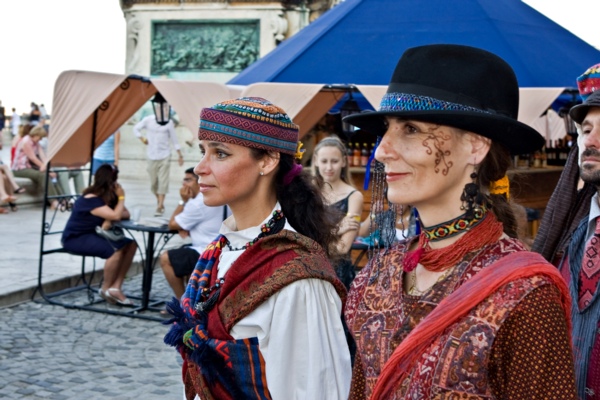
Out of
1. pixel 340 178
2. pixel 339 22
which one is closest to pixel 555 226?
pixel 340 178

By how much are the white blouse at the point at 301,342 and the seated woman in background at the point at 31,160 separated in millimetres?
13304

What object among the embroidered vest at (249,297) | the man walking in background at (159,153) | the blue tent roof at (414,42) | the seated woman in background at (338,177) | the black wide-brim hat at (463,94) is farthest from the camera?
the man walking in background at (159,153)

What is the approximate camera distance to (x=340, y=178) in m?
7.49

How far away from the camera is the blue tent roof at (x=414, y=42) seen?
9797 mm

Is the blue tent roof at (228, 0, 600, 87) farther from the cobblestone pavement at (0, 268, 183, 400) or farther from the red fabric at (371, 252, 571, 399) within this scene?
the red fabric at (371, 252, 571, 399)

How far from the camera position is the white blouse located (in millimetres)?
2570

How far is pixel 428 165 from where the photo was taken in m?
1.95

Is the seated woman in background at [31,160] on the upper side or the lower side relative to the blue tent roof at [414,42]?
lower

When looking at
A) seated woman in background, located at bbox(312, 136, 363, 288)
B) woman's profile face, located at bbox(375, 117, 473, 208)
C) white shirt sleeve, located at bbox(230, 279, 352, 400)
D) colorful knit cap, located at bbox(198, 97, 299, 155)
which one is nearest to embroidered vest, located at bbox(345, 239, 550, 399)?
woman's profile face, located at bbox(375, 117, 473, 208)

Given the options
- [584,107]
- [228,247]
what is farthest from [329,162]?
[584,107]

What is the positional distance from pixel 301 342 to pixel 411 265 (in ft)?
2.35

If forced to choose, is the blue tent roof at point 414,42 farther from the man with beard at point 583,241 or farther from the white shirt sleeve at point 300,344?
the white shirt sleeve at point 300,344

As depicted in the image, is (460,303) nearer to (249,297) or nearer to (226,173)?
(249,297)

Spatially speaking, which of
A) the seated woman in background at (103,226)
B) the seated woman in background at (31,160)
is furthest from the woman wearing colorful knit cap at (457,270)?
the seated woman in background at (31,160)
